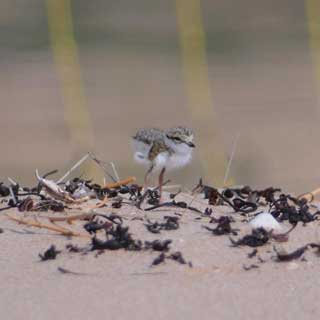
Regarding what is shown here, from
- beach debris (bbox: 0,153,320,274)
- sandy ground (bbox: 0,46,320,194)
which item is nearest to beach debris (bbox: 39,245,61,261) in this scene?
beach debris (bbox: 0,153,320,274)

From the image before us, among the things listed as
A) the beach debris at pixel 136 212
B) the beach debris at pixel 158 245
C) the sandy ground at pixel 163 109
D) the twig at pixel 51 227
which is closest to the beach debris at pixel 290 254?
the beach debris at pixel 136 212

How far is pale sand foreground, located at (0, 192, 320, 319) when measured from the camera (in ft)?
9.71

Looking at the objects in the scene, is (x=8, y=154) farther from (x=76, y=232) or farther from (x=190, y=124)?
(x=76, y=232)

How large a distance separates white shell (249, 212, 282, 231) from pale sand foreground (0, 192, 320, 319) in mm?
89

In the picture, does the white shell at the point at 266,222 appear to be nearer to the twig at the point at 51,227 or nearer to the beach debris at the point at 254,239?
the beach debris at the point at 254,239

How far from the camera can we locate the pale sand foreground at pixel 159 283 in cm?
296

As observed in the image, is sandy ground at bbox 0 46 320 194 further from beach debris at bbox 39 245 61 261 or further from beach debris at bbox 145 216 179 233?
beach debris at bbox 39 245 61 261

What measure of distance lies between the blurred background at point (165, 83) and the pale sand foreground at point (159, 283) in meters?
4.89

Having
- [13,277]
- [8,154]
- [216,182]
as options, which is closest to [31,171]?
[8,154]

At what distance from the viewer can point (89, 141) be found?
9.66 metres

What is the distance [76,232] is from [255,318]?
84 cm

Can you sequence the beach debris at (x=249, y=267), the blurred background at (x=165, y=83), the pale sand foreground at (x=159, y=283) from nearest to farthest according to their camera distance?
the pale sand foreground at (x=159, y=283), the beach debris at (x=249, y=267), the blurred background at (x=165, y=83)

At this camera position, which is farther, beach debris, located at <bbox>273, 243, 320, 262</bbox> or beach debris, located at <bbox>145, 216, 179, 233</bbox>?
beach debris, located at <bbox>145, 216, 179, 233</bbox>

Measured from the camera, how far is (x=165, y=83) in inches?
430
